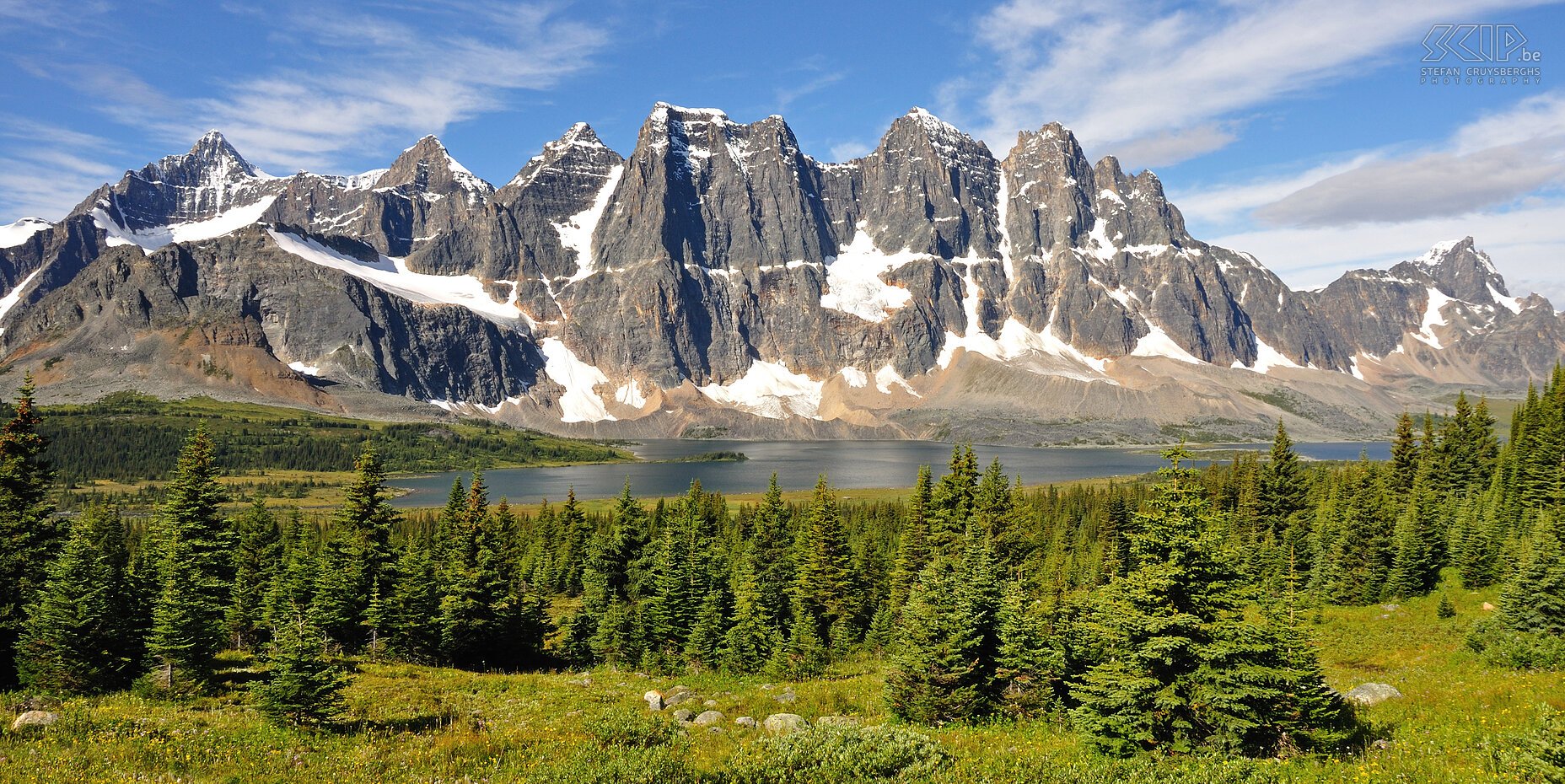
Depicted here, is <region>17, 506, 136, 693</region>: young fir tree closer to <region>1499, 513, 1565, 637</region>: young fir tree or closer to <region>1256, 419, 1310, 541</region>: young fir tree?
<region>1499, 513, 1565, 637</region>: young fir tree

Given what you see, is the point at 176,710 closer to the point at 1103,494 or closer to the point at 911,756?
the point at 911,756

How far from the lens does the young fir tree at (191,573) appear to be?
27031 millimetres

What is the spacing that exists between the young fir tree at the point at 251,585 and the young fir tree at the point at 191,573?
37.7 inches

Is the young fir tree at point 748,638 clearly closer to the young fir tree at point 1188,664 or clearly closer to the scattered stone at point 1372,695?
the young fir tree at point 1188,664

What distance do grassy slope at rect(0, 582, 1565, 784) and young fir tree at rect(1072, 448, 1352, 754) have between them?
4.88ft

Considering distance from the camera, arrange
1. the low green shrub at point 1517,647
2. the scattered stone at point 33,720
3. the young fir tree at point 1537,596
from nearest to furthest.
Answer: the scattered stone at point 33,720 < the low green shrub at point 1517,647 < the young fir tree at point 1537,596

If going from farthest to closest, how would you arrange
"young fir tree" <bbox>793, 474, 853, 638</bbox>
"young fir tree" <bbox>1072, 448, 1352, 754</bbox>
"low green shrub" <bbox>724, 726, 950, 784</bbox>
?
"young fir tree" <bbox>793, 474, 853, 638</bbox>, "young fir tree" <bbox>1072, 448, 1352, 754</bbox>, "low green shrub" <bbox>724, 726, 950, 784</bbox>

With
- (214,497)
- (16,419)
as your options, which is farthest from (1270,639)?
(16,419)

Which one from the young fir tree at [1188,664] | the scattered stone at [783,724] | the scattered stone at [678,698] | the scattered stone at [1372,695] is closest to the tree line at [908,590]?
the young fir tree at [1188,664]

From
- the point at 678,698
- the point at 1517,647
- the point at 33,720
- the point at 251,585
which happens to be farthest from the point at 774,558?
the point at 33,720

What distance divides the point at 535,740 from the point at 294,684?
628 centimetres

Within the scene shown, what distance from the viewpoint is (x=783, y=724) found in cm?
2209

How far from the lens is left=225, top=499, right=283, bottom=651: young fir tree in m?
44.9

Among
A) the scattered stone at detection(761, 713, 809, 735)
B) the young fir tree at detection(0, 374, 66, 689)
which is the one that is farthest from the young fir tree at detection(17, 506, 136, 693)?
the scattered stone at detection(761, 713, 809, 735)
